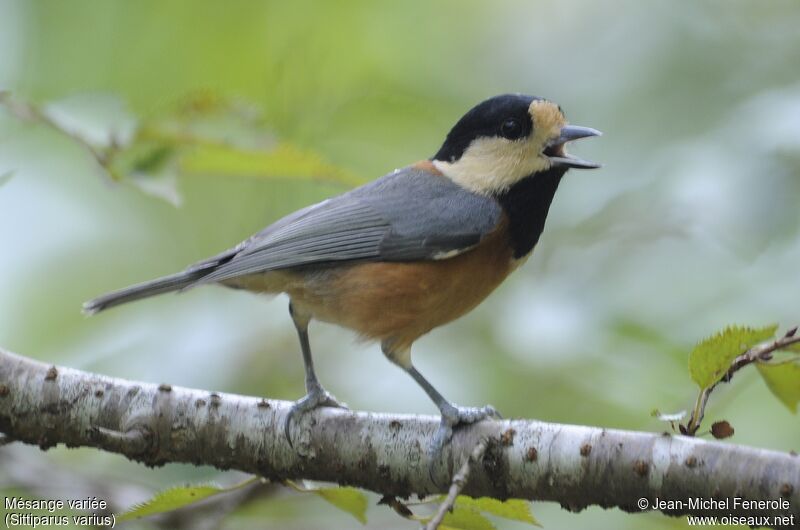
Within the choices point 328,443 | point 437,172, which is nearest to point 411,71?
point 437,172

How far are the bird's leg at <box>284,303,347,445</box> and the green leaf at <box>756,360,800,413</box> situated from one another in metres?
1.44

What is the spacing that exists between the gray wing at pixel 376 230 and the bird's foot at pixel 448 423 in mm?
890

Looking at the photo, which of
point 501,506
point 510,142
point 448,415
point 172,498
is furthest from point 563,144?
point 172,498

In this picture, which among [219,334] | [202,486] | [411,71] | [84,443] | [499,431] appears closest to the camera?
[202,486]

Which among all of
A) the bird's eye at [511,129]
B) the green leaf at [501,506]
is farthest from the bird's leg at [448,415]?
the bird's eye at [511,129]

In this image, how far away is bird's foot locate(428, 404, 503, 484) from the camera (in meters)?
2.76

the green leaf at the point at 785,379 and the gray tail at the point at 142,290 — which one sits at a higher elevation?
the green leaf at the point at 785,379

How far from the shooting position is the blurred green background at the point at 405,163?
339 cm

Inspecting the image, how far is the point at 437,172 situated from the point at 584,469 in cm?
208

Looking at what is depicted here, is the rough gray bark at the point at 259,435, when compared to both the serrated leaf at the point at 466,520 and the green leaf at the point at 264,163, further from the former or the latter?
the green leaf at the point at 264,163

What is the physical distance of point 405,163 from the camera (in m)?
5.16

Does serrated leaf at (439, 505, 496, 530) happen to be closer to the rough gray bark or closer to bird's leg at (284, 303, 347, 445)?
the rough gray bark

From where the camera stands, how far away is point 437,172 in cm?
424

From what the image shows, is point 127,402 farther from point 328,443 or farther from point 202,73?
point 202,73
